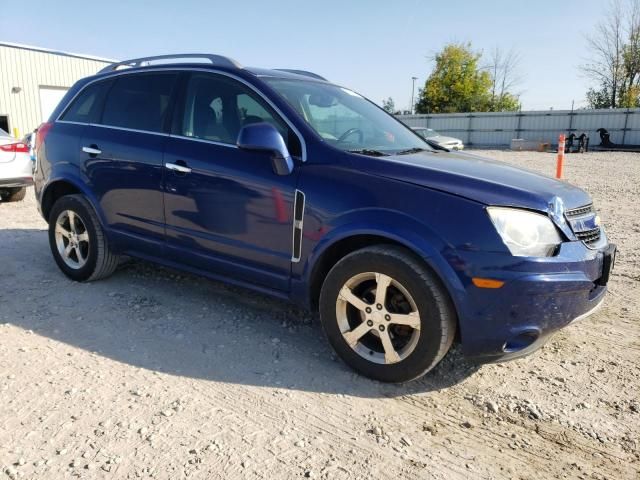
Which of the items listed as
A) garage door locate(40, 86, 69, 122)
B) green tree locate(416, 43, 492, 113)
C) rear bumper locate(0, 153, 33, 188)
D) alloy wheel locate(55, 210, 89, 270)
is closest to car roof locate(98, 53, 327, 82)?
alloy wheel locate(55, 210, 89, 270)

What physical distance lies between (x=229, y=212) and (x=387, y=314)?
48.9 inches

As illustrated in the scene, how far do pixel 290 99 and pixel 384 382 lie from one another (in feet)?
6.22

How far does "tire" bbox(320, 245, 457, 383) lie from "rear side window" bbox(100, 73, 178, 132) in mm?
1941

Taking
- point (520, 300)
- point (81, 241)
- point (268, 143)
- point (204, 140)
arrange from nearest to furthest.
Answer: point (520, 300) → point (268, 143) → point (204, 140) → point (81, 241)

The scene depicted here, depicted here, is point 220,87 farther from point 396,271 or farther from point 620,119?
point 620,119

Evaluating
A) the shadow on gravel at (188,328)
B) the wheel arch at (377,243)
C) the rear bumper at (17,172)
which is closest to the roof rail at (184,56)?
the wheel arch at (377,243)

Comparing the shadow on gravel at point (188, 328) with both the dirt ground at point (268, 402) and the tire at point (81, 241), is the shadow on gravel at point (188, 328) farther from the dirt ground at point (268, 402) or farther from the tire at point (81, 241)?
the tire at point (81, 241)

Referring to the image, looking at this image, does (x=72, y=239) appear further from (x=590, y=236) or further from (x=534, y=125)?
(x=534, y=125)

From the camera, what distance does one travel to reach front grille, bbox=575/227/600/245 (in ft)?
9.17

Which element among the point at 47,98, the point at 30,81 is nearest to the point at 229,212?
the point at 30,81

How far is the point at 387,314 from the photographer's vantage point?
283cm

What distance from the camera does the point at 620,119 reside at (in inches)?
1145

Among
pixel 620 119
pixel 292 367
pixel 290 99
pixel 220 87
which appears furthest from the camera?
pixel 620 119

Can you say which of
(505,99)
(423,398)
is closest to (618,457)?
(423,398)
